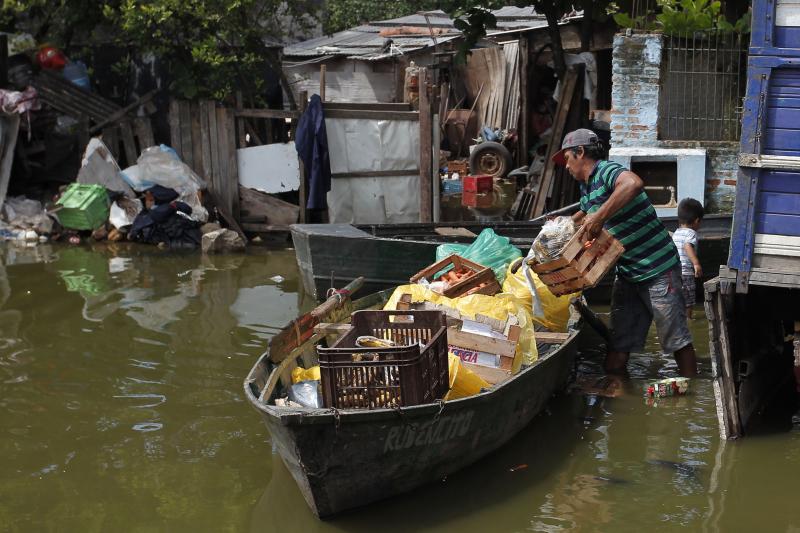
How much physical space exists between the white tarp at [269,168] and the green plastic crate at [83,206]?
201 cm

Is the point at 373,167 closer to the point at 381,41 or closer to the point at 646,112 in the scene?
the point at 646,112

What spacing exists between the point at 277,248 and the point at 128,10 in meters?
3.90

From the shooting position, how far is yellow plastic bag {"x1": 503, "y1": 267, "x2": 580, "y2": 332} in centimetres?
764

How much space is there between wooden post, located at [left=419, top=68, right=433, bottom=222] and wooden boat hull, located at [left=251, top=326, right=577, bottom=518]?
7482 mm

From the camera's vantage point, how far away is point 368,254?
33.3 ft

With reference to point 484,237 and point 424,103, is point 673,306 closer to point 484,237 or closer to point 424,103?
point 484,237

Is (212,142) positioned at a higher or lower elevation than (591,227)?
higher

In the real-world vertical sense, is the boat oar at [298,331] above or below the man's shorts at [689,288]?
above

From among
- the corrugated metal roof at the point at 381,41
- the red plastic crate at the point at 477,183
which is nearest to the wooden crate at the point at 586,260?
the red plastic crate at the point at 477,183

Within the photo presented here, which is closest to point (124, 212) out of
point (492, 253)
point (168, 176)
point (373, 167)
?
point (168, 176)

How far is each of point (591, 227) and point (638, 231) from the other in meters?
0.55

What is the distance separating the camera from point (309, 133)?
13273 millimetres

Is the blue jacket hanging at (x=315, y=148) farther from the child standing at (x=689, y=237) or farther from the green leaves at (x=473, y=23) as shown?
the child standing at (x=689, y=237)

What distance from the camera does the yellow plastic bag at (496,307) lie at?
6672 millimetres
